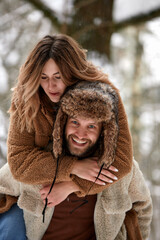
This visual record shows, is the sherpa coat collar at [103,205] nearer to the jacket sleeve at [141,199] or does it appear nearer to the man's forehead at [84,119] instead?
the jacket sleeve at [141,199]

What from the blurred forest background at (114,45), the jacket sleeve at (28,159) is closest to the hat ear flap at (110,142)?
the jacket sleeve at (28,159)

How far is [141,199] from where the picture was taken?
81.9 inches

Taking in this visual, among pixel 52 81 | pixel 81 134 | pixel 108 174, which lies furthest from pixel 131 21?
pixel 108 174

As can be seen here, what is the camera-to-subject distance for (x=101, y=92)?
66.4 inches

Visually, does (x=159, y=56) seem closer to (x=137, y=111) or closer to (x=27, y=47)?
(x=137, y=111)

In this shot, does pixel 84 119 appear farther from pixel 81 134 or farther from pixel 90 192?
pixel 90 192

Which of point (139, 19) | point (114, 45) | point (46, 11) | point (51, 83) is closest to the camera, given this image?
point (51, 83)

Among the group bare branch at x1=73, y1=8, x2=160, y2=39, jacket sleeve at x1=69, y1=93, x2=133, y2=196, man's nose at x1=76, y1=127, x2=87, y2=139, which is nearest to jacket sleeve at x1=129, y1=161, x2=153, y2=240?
jacket sleeve at x1=69, y1=93, x2=133, y2=196

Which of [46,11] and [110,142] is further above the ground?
[46,11]

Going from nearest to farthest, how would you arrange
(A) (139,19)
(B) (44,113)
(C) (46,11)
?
(B) (44,113) → (C) (46,11) → (A) (139,19)

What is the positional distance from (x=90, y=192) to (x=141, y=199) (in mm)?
468

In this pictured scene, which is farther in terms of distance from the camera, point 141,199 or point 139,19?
point 139,19

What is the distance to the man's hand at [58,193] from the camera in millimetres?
1844

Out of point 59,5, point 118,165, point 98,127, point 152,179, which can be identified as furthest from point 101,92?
point 152,179
